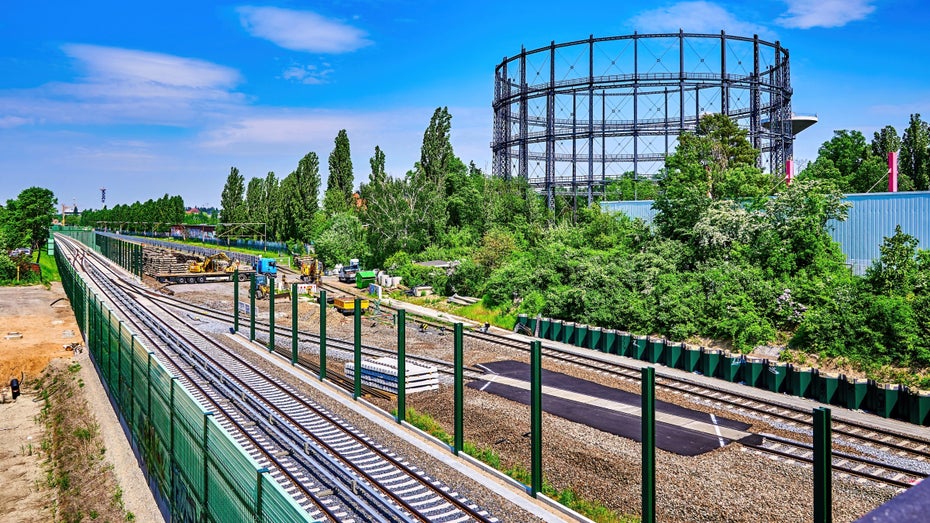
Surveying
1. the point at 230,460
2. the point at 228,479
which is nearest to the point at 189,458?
the point at 228,479

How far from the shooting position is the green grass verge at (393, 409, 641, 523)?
1384cm

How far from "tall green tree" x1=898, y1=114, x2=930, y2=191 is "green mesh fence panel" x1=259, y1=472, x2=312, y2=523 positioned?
7375 cm

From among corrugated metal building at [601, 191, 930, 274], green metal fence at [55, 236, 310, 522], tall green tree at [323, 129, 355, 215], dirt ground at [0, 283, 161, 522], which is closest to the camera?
green metal fence at [55, 236, 310, 522]

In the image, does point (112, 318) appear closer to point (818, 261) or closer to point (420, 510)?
point (420, 510)

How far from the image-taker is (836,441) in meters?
18.8

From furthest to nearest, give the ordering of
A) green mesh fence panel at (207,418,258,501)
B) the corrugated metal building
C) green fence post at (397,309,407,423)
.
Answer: the corrugated metal building < green fence post at (397,309,407,423) < green mesh fence panel at (207,418,258,501)

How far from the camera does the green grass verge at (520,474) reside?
13.8 metres

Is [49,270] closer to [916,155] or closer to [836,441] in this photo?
[836,441]

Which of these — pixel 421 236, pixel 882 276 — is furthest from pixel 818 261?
pixel 421 236

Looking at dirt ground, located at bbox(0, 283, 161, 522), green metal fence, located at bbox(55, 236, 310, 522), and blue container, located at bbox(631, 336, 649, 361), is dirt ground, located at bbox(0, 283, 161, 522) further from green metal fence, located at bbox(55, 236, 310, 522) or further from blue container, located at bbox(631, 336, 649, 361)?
blue container, located at bbox(631, 336, 649, 361)

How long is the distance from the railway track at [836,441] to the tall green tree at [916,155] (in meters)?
55.6

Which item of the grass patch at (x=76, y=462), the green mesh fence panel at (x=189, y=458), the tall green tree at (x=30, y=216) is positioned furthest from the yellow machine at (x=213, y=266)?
the green mesh fence panel at (x=189, y=458)

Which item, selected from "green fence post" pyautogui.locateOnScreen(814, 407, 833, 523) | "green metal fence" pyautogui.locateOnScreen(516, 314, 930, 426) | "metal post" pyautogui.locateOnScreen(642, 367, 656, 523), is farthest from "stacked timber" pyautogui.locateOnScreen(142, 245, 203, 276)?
"green fence post" pyautogui.locateOnScreen(814, 407, 833, 523)

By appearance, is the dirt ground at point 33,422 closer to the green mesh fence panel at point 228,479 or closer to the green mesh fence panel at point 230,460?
the green mesh fence panel at point 228,479
